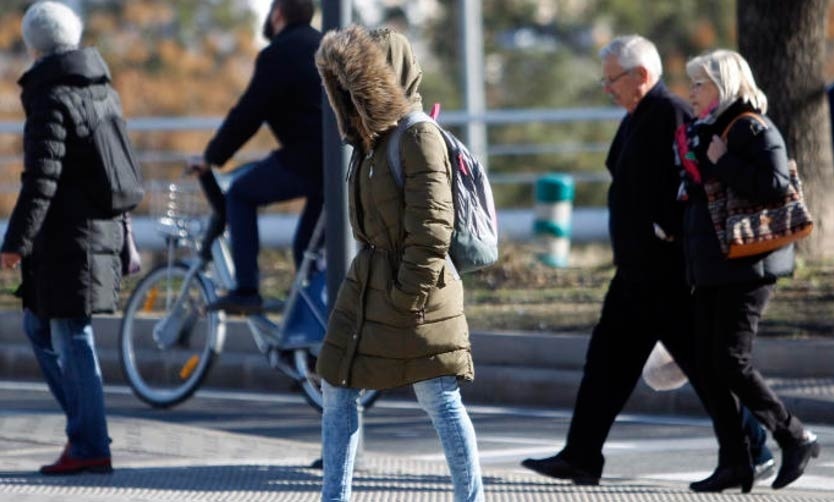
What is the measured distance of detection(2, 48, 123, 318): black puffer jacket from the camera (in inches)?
277

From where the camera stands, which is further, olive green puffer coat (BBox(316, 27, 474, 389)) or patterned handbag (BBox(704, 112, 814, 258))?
patterned handbag (BBox(704, 112, 814, 258))

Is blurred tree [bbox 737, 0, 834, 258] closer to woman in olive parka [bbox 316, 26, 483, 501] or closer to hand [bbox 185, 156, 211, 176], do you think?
hand [bbox 185, 156, 211, 176]

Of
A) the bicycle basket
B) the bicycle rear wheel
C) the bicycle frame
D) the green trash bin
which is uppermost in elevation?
the bicycle basket

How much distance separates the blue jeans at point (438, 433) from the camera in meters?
5.61

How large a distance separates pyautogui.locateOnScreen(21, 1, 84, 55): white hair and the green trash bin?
8.60m

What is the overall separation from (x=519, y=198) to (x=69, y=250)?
90.8ft

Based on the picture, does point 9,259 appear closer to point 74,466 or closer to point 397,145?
point 74,466

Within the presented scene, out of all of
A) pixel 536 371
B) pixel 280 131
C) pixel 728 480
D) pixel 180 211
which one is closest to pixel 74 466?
pixel 280 131

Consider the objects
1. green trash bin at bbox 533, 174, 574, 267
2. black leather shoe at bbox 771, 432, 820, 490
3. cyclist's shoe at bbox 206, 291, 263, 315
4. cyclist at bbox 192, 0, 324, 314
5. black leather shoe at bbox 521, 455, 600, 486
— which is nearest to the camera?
black leather shoe at bbox 771, 432, 820, 490

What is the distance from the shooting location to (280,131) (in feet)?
29.0

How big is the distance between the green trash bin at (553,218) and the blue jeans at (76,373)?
8334mm

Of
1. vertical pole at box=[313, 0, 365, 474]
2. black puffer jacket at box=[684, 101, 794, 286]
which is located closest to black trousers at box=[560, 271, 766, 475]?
black puffer jacket at box=[684, 101, 794, 286]

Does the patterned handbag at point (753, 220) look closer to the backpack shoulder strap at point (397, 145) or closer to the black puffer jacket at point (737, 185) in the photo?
the black puffer jacket at point (737, 185)

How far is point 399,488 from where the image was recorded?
7.22 meters
